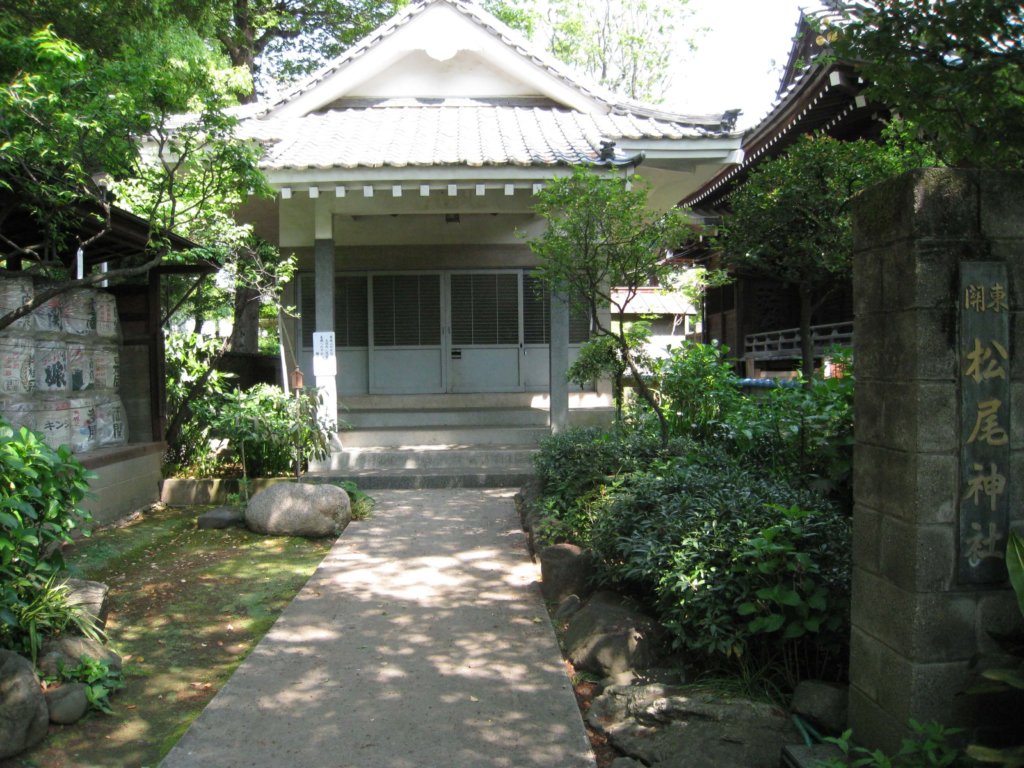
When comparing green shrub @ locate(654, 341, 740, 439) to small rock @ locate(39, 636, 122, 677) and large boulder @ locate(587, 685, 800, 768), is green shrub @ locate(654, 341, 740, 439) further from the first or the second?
small rock @ locate(39, 636, 122, 677)

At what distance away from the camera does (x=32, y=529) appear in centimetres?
380

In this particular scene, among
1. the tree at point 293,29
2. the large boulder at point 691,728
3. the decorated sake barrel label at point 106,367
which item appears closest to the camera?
the large boulder at point 691,728

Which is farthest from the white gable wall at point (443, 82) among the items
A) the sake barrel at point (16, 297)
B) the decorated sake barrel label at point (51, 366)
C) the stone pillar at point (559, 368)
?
the sake barrel at point (16, 297)

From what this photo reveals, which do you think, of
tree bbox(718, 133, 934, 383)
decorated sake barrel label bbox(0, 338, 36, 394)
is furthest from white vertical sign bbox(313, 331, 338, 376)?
tree bbox(718, 133, 934, 383)

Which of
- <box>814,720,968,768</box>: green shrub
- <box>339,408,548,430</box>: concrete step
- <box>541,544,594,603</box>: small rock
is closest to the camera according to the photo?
<box>814,720,968,768</box>: green shrub

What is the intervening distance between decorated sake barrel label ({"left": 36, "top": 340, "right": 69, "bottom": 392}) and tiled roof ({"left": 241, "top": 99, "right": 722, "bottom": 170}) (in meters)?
2.94

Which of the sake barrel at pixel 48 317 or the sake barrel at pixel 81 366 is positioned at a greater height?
the sake barrel at pixel 48 317

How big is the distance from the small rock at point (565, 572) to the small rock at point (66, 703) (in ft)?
9.01

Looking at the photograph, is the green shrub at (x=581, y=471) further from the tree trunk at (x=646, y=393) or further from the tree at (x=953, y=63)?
the tree at (x=953, y=63)

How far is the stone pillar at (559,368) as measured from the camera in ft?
31.4

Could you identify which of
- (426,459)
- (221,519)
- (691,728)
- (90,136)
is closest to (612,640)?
(691,728)

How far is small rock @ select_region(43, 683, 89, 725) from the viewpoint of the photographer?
3580 mm

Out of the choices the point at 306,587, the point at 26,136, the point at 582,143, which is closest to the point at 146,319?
the point at 26,136

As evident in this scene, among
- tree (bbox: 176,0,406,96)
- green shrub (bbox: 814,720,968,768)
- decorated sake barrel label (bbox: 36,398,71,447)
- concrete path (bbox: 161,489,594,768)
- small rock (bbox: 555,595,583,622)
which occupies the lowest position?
concrete path (bbox: 161,489,594,768)
